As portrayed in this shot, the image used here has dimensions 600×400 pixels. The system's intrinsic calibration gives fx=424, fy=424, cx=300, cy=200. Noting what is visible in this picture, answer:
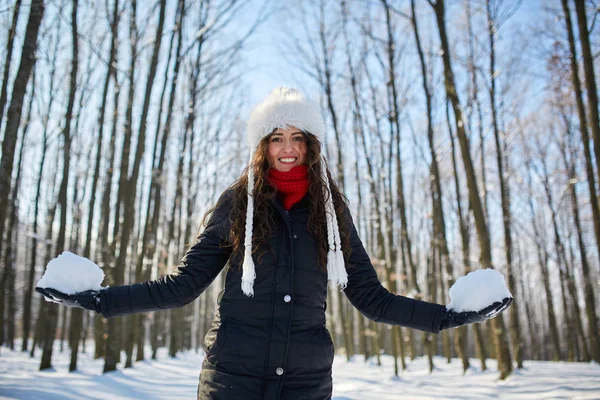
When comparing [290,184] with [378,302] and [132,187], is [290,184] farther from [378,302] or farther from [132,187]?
[132,187]

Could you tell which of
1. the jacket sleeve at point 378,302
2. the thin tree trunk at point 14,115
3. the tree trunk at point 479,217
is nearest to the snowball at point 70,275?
the jacket sleeve at point 378,302

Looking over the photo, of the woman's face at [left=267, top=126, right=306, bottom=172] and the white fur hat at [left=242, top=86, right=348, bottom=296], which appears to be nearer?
the white fur hat at [left=242, top=86, right=348, bottom=296]

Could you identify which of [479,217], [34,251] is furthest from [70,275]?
[34,251]

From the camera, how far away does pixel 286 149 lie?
2244 millimetres

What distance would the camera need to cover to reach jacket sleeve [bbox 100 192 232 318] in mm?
1871

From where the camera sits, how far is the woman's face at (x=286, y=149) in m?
2.21

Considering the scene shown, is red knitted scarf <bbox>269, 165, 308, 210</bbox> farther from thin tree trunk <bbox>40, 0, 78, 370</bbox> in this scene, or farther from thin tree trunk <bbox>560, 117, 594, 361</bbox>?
thin tree trunk <bbox>560, 117, 594, 361</bbox>

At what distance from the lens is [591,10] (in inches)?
321

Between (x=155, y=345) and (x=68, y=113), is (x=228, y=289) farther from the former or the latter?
(x=155, y=345)

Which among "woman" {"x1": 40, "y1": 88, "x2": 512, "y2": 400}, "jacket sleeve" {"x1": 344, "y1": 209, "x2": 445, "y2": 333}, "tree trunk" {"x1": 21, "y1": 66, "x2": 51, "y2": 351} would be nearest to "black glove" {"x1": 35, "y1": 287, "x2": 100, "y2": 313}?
"woman" {"x1": 40, "y1": 88, "x2": 512, "y2": 400}

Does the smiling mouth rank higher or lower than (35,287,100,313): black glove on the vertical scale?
higher

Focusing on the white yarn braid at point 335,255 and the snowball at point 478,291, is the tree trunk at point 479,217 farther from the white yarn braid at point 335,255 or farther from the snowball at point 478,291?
the white yarn braid at point 335,255

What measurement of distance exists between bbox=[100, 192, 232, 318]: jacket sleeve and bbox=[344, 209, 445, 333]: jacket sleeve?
2.11 ft

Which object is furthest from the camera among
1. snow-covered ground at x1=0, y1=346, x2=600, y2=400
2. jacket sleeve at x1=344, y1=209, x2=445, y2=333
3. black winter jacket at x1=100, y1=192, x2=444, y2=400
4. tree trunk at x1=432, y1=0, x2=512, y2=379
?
tree trunk at x1=432, y1=0, x2=512, y2=379
